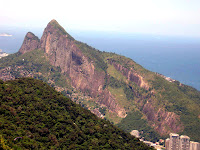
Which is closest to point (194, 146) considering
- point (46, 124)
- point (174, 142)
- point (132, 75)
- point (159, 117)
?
point (174, 142)

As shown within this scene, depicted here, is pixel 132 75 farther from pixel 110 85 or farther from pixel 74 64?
pixel 74 64

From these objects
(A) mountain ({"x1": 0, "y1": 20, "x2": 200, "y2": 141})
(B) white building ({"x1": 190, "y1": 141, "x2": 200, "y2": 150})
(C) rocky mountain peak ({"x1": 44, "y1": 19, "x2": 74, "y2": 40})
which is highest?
(C) rocky mountain peak ({"x1": 44, "y1": 19, "x2": 74, "y2": 40})

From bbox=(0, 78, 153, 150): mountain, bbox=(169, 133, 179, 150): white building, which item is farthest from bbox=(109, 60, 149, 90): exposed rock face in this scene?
bbox=(0, 78, 153, 150): mountain

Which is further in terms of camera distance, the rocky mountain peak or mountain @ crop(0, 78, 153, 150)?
the rocky mountain peak

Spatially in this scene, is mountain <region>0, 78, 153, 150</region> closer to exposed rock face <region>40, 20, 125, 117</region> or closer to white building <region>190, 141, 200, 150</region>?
white building <region>190, 141, 200, 150</region>

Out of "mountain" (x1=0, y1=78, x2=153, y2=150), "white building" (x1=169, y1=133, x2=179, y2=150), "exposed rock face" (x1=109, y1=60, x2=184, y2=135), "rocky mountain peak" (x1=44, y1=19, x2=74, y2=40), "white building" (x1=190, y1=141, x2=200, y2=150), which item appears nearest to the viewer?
"mountain" (x1=0, y1=78, x2=153, y2=150)

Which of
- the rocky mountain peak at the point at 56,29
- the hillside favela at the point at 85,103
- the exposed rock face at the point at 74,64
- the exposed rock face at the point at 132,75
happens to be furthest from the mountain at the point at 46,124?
the rocky mountain peak at the point at 56,29

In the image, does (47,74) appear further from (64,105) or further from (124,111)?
(64,105)

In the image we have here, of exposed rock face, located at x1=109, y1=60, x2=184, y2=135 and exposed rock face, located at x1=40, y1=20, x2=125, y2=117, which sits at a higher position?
exposed rock face, located at x1=40, y1=20, x2=125, y2=117

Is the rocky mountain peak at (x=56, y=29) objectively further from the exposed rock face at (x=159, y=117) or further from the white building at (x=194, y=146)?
the white building at (x=194, y=146)
